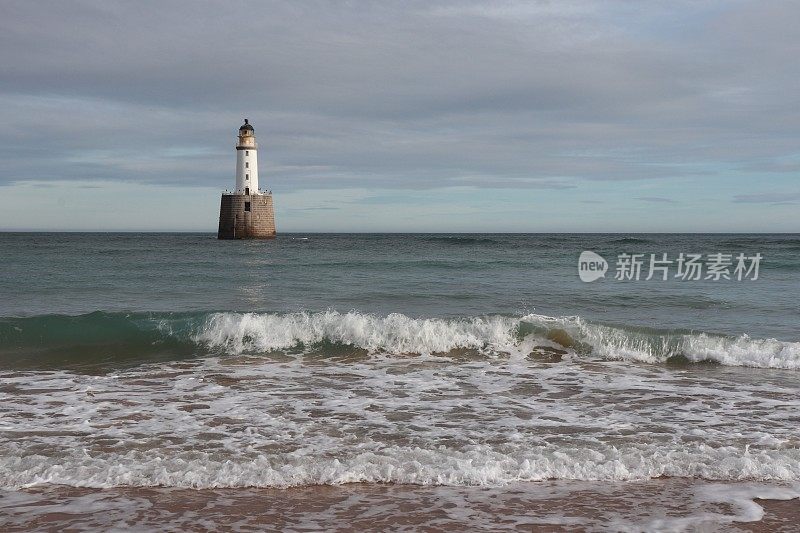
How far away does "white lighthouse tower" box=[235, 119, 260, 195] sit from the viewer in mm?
55312

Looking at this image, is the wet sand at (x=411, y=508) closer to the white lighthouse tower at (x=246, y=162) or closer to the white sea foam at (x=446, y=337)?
the white sea foam at (x=446, y=337)

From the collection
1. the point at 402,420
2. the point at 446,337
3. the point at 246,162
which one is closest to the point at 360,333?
the point at 446,337

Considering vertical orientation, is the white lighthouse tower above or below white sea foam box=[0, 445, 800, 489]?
above

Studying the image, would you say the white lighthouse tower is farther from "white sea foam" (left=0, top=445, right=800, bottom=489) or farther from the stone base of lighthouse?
"white sea foam" (left=0, top=445, right=800, bottom=489)

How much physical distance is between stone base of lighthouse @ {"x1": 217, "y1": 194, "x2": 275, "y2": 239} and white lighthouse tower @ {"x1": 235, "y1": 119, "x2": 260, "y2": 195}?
2.41ft

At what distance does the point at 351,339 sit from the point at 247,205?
47011 millimetres

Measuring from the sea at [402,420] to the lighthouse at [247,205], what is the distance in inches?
1594

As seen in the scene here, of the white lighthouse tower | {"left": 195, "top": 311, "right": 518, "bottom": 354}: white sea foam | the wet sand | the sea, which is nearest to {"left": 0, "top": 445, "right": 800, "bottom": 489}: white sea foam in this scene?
the sea

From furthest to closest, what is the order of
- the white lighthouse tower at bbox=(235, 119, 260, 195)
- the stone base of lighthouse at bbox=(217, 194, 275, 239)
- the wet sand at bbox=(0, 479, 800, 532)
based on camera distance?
1. the stone base of lighthouse at bbox=(217, 194, 275, 239)
2. the white lighthouse tower at bbox=(235, 119, 260, 195)
3. the wet sand at bbox=(0, 479, 800, 532)

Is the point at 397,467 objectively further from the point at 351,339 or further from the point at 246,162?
the point at 246,162

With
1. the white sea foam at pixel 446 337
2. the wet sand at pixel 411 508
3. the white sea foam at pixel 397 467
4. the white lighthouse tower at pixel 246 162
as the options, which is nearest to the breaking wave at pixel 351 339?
the white sea foam at pixel 446 337

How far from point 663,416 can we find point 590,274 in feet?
69.2

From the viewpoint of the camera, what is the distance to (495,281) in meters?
24.4

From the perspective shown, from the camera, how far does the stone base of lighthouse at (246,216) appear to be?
188 feet
